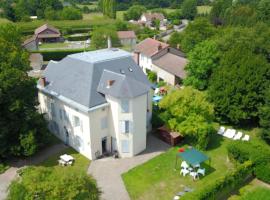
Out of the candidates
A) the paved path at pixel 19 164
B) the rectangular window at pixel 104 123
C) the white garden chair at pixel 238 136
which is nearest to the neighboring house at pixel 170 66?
the white garden chair at pixel 238 136

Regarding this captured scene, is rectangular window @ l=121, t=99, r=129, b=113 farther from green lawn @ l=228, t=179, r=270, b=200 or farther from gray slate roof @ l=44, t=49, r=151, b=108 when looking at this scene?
green lawn @ l=228, t=179, r=270, b=200

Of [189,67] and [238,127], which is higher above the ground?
[189,67]

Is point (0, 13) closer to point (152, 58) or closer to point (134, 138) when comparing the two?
point (152, 58)

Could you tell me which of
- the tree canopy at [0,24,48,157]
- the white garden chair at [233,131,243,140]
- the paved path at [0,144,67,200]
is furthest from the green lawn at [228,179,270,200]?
the tree canopy at [0,24,48,157]

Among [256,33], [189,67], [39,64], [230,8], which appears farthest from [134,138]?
[230,8]

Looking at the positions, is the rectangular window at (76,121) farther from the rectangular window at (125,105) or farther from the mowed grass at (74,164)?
the rectangular window at (125,105)

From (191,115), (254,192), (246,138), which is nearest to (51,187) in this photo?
(254,192)
